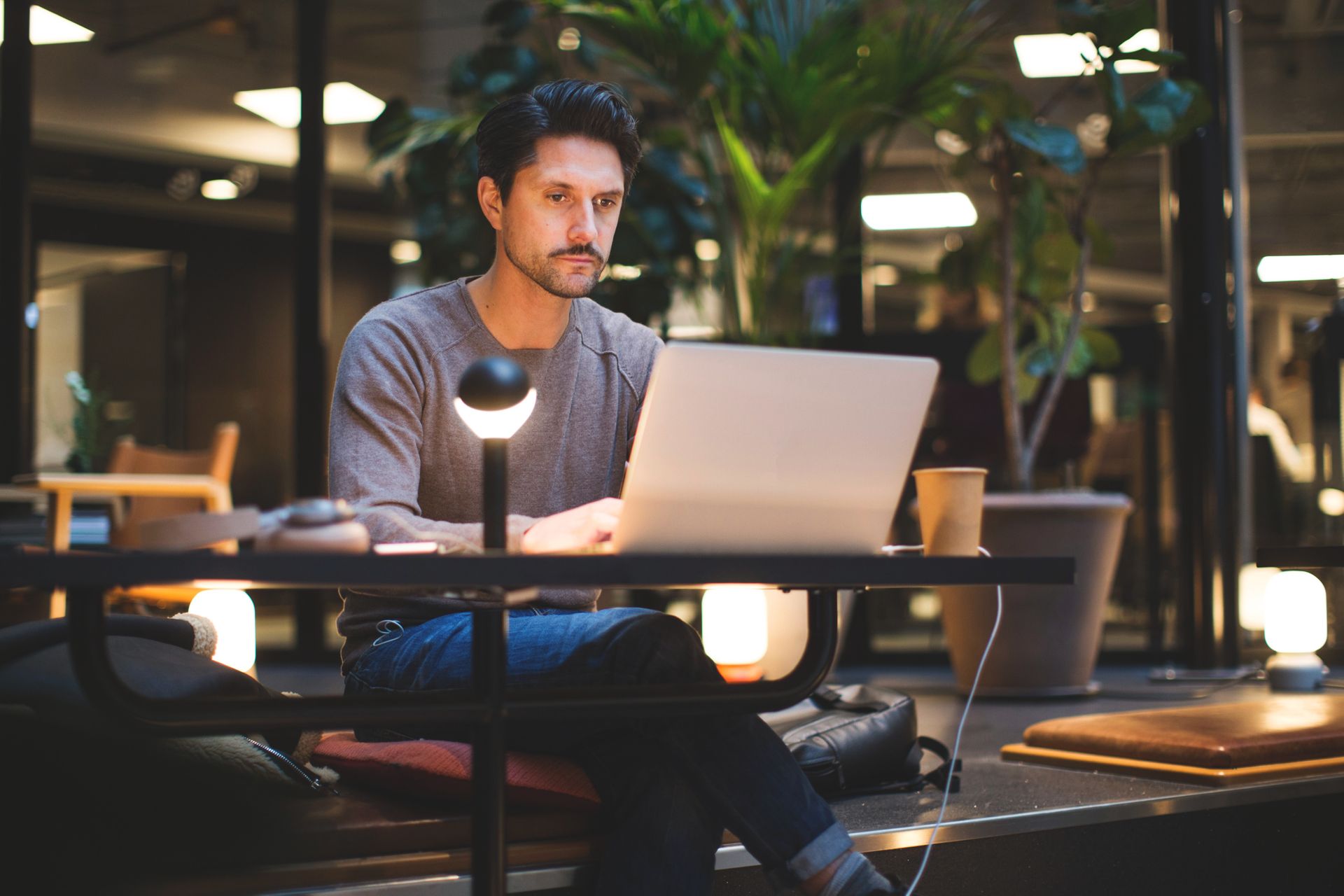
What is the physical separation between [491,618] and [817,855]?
17.7 inches

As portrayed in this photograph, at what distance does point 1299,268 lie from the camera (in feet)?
14.6

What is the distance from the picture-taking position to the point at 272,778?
1.61m

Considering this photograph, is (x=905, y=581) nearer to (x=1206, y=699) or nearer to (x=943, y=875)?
(x=943, y=875)

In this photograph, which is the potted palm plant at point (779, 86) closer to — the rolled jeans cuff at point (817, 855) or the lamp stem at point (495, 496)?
the rolled jeans cuff at point (817, 855)

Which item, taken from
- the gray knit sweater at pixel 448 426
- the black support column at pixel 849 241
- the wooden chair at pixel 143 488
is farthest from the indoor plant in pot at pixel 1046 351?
the wooden chair at pixel 143 488

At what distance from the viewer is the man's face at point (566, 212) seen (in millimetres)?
1790

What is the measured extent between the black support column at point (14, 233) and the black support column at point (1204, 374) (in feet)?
13.7

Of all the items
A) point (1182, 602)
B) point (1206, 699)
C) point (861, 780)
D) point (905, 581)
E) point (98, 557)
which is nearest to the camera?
point (98, 557)

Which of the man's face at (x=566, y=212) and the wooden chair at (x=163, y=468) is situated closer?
the man's face at (x=566, y=212)

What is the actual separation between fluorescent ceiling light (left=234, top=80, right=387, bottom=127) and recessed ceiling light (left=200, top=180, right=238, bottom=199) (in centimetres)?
83

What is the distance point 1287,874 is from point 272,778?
167 centimetres

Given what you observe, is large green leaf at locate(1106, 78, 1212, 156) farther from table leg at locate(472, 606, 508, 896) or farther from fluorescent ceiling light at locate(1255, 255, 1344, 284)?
table leg at locate(472, 606, 508, 896)

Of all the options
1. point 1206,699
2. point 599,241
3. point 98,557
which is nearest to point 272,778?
point 98,557

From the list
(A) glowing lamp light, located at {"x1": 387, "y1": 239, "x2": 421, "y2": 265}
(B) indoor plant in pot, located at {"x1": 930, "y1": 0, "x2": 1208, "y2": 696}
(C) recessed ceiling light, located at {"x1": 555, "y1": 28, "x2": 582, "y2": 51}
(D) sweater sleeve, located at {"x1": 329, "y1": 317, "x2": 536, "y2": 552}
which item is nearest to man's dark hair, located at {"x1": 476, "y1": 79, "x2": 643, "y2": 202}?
(D) sweater sleeve, located at {"x1": 329, "y1": 317, "x2": 536, "y2": 552}
